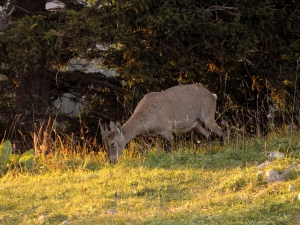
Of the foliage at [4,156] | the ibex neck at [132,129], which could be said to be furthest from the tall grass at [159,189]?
the ibex neck at [132,129]

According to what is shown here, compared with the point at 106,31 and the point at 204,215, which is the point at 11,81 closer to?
the point at 106,31

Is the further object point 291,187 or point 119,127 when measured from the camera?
point 119,127

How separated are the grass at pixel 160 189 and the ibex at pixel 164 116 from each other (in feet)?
4.91

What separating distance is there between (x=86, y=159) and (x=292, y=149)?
3.45 m

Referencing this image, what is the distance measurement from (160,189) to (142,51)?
5439mm

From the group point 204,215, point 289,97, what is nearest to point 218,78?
point 289,97

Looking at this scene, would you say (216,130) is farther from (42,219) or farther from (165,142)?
(42,219)

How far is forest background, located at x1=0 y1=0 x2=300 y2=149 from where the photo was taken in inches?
454

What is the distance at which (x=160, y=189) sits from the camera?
755cm

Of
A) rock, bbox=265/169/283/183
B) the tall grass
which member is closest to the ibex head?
the tall grass

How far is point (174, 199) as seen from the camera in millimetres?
7160

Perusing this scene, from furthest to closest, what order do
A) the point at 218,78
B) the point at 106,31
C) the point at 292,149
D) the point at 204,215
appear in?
the point at 218,78 < the point at 106,31 < the point at 292,149 < the point at 204,215

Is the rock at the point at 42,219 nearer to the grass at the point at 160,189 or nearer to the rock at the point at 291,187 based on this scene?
the grass at the point at 160,189

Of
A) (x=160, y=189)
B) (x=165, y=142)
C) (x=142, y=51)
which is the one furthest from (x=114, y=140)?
(x=160, y=189)
